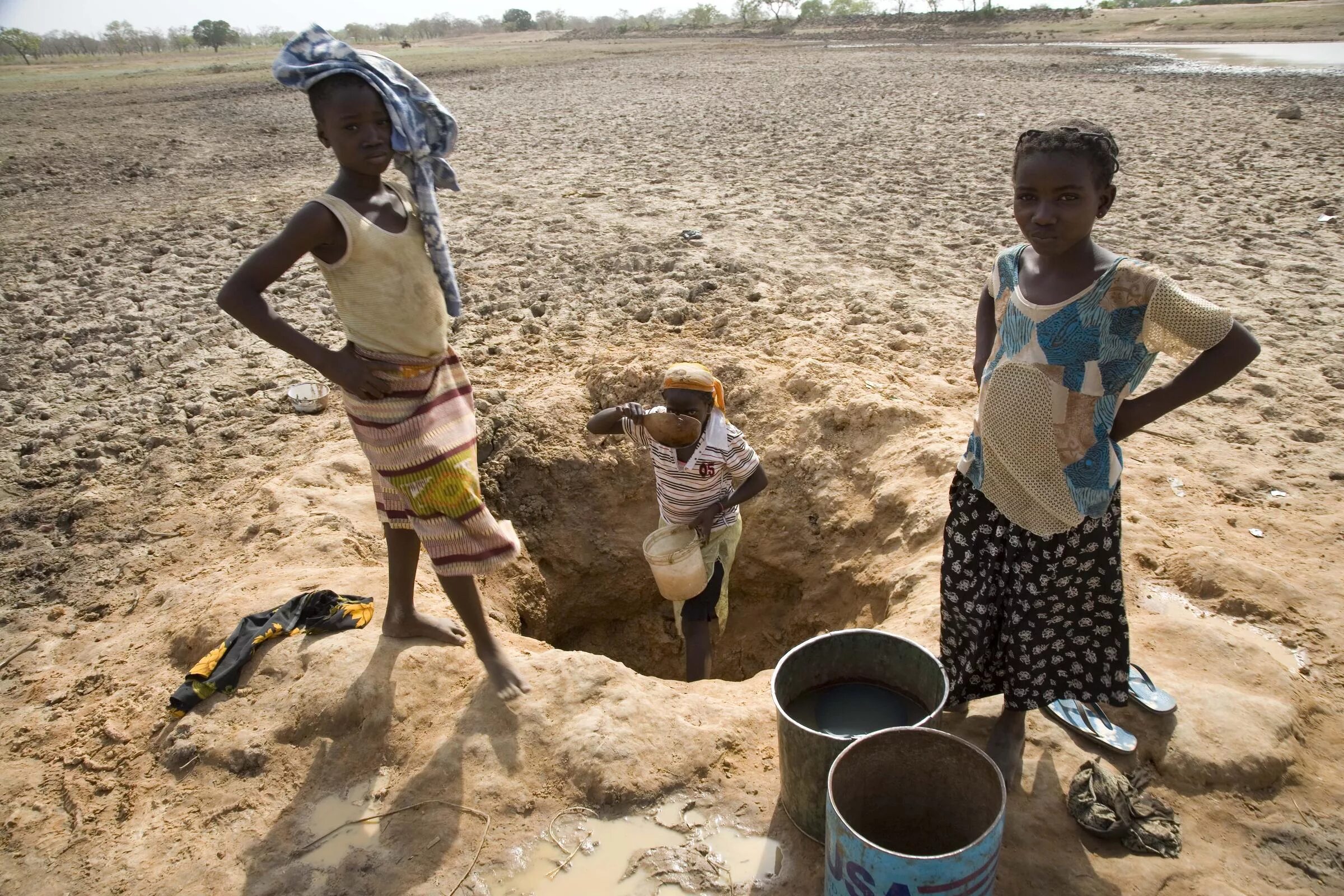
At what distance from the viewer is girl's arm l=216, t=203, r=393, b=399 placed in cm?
207

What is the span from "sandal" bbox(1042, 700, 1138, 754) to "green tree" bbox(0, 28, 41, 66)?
50125mm

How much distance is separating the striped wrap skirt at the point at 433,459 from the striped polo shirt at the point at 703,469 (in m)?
0.71

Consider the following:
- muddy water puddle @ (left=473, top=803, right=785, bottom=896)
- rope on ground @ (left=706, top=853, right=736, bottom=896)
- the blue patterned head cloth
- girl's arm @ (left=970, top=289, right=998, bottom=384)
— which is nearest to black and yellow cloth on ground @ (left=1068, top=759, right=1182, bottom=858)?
muddy water puddle @ (left=473, top=803, right=785, bottom=896)

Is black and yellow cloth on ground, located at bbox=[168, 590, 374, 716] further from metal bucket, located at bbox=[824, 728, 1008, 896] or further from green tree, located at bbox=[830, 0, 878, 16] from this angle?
green tree, located at bbox=[830, 0, 878, 16]

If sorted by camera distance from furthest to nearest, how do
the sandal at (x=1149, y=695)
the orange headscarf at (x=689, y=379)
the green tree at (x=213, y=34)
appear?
the green tree at (x=213, y=34)
the orange headscarf at (x=689, y=379)
the sandal at (x=1149, y=695)

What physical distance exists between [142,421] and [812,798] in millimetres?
4152

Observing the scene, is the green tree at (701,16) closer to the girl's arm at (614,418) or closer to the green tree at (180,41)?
the green tree at (180,41)

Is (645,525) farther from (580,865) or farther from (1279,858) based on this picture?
(1279,858)

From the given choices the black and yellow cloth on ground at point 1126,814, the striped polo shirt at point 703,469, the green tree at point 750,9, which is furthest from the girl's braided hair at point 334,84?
the green tree at point 750,9

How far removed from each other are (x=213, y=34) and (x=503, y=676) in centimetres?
6039

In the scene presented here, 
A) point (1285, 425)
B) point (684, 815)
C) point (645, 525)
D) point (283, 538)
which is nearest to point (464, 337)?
point (645, 525)

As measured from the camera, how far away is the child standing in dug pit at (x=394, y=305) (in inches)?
83.7

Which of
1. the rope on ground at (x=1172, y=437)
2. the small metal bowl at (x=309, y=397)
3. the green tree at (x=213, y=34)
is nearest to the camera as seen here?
the rope on ground at (x=1172, y=437)

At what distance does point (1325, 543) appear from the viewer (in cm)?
315
